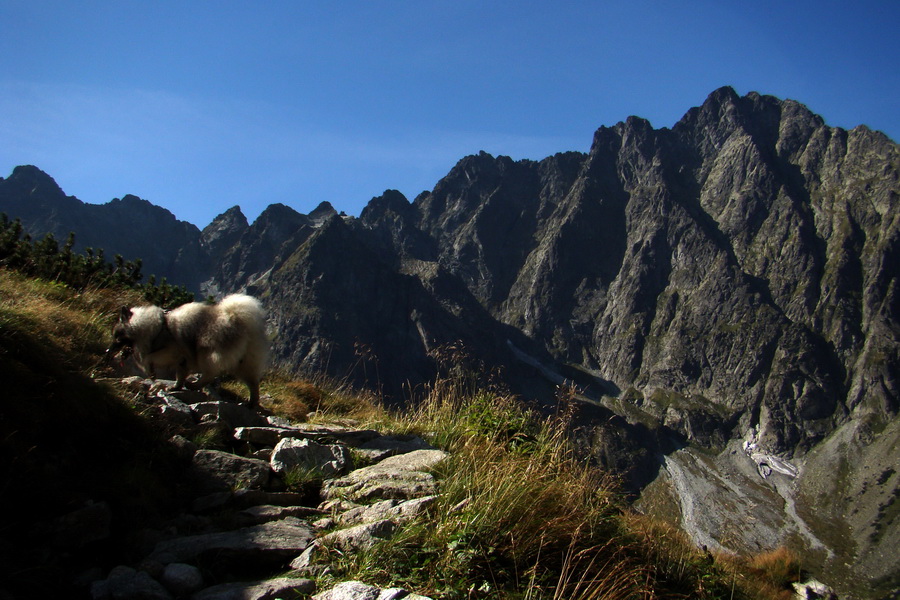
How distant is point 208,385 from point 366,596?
8.10 m

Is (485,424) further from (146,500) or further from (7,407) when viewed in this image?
(7,407)

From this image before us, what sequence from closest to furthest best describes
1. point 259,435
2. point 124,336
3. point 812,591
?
point 259,435 < point 124,336 < point 812,591

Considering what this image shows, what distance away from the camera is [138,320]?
1004cm

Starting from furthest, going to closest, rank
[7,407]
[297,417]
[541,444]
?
[297,417] → [541,444] → [7,407]

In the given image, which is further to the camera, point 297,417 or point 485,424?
point 297,417

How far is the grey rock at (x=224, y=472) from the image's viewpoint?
6316 mm

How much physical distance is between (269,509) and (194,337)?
209 inches

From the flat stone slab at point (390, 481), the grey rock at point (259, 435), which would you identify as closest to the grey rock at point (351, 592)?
the flat stone slab at point (390, 481)

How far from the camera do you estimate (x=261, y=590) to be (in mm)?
4371

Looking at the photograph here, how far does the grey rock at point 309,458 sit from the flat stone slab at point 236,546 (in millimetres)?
1506

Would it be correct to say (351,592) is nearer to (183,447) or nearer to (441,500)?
(441,500)

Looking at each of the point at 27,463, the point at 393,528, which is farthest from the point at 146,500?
the point at 393,528

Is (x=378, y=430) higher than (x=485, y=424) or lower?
lower

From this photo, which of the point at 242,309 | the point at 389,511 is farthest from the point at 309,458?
the point at 242,309
